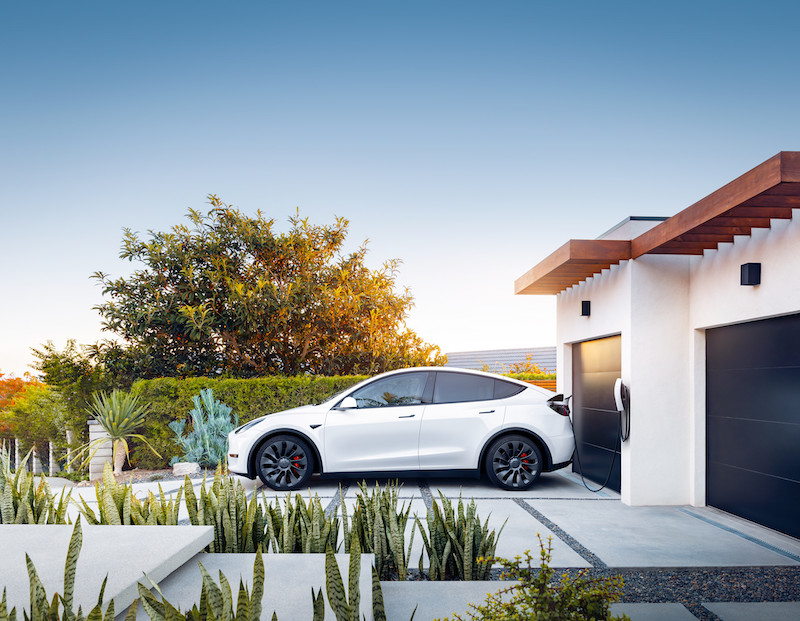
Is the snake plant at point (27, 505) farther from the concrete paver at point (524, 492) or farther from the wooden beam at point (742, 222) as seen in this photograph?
the wooden beam at point (742, 222)

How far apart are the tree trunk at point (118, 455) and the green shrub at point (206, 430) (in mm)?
837

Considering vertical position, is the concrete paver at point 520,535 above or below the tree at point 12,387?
below

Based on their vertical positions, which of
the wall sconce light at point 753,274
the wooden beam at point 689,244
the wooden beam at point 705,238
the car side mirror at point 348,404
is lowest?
the car side mirror at point 348,404

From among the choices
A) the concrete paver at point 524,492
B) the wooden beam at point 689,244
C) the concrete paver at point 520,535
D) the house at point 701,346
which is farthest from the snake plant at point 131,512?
the wooden beam at point 689,244

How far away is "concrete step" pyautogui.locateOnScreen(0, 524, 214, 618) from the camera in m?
2.67

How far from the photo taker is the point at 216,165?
508 inches

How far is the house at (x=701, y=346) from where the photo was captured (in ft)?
17.7

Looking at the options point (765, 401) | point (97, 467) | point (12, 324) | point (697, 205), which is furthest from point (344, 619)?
point (12, 324)

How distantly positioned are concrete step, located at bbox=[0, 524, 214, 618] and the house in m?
4.42

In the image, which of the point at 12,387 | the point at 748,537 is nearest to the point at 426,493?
the point at 748,537

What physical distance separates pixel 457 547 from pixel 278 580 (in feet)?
3.63

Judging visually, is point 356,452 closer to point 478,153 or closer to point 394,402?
point 394,402

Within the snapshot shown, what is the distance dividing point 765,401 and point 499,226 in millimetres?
9665

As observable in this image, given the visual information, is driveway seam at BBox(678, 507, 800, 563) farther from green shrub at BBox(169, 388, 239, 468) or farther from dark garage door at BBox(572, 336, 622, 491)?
green shrub at BBox(169, 388, 239, 468)
